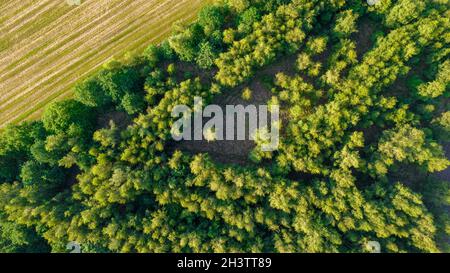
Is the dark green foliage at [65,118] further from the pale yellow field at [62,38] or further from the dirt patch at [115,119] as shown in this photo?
the pale yellow field at [62,38]

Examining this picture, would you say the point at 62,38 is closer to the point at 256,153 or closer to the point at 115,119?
the point at 115,119

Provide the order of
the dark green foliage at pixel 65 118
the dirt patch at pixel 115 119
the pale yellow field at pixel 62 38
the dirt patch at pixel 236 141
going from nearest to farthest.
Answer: the dark green foliage at pixel 65 118 → the dirt patch at pixel 115 119 → the dirt patch at pixel 236 141 → the pale yellow field at pixel 62 38

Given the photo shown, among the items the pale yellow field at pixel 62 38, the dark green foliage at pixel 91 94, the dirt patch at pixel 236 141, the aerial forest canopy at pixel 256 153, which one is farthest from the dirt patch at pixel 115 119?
the dirt patch at pixel 236 141

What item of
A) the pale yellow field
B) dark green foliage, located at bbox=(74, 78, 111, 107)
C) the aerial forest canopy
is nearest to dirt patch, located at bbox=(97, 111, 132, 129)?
the aerial forest canopy

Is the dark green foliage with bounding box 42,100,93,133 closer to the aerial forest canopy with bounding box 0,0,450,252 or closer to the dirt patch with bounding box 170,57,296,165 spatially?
the aerial forest canopy with bounding box 0,0,450,252
